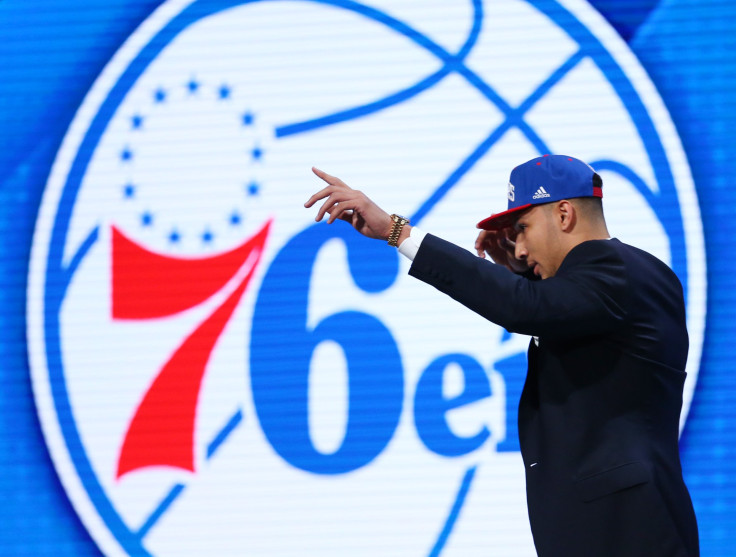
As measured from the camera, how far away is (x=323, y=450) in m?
3.28

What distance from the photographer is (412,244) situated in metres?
1.52

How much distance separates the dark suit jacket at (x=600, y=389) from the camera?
1.47 metres

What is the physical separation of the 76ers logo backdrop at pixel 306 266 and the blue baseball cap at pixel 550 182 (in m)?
1.63

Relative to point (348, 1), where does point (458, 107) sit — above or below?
below

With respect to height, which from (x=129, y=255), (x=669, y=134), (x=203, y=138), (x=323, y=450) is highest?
(x=669, y=134)

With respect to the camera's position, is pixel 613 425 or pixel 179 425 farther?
pixel 179 425

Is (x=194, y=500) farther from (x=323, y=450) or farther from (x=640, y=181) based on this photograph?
(x=640, y=181)

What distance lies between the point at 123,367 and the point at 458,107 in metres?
1.81

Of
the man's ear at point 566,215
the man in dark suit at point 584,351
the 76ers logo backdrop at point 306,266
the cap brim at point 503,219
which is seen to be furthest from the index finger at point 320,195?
the 76ers logo backdrop at point 306,266

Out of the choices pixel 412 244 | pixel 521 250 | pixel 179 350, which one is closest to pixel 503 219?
pixel 521 250

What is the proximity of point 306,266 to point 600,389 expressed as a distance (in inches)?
75.7

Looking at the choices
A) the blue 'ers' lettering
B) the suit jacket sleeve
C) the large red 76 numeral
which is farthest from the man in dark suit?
the large red 76 numeral

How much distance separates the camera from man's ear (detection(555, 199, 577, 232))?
5.25 ft

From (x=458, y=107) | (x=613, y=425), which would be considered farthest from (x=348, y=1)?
(x=613, y=425)
